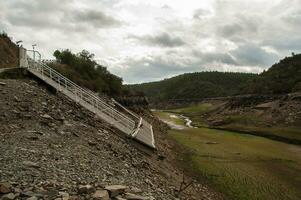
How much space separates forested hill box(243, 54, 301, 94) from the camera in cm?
12269

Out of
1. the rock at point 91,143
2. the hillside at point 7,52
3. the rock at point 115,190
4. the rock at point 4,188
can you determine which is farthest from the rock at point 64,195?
the hillside at point 7,52

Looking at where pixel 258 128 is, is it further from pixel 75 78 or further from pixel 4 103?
pixel 4 103

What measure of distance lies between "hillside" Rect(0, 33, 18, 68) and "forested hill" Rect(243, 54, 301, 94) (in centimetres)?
7830

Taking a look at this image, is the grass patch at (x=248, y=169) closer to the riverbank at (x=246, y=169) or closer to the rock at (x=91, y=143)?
the riverbank at (x=246, y=169)

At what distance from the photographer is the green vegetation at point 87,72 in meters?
59.5

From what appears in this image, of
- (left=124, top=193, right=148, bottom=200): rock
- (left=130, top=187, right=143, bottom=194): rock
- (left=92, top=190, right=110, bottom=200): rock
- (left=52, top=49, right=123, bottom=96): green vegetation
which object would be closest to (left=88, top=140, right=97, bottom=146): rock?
(left=130, top=187, right=143, bottom=194): rock

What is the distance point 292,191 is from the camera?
104ft

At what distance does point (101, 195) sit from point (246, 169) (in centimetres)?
2469

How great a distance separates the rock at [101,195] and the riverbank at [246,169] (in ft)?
46.4

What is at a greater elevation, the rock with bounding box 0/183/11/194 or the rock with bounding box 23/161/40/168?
the rock with bounding box 23/161/40/168

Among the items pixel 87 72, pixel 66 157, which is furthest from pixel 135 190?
pixel 87 72

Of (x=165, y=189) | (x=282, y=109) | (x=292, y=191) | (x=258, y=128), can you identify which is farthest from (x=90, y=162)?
(x=282, y=109)

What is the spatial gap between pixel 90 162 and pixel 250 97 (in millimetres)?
114044

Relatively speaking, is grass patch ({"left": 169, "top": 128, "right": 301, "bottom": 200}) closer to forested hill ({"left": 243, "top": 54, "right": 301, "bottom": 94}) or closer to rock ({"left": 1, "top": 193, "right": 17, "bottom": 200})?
rock ({"left": 1, "top": 193, "right": 17, "bottom": 200})
